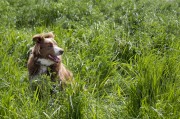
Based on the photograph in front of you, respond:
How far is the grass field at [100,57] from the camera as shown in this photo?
3732 millimetres

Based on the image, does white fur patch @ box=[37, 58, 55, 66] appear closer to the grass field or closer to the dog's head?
the dog's head

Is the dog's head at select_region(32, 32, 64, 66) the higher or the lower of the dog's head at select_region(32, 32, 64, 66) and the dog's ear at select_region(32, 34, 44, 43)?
the lower

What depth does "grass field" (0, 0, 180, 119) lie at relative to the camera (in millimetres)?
3732

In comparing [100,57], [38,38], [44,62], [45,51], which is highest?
[38,38]

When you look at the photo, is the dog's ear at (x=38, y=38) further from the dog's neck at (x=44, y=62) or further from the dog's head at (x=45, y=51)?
the dog's neck at (x=44, y=62)

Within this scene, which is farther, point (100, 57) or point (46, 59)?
point (100, 57)

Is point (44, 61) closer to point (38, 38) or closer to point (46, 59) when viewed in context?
point (46, 59)

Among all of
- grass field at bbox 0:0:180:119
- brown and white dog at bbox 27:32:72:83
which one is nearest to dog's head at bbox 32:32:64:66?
brown and white dog at bbox 27:32:72:83

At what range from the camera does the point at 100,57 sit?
529 centimetres

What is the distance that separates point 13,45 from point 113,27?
6.49ft

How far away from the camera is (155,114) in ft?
11.5

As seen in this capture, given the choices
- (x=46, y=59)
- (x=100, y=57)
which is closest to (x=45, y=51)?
(x=46, y=59)

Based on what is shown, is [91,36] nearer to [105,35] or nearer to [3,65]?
[105,35]

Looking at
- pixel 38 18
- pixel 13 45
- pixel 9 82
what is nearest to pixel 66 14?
pixel 38 18
